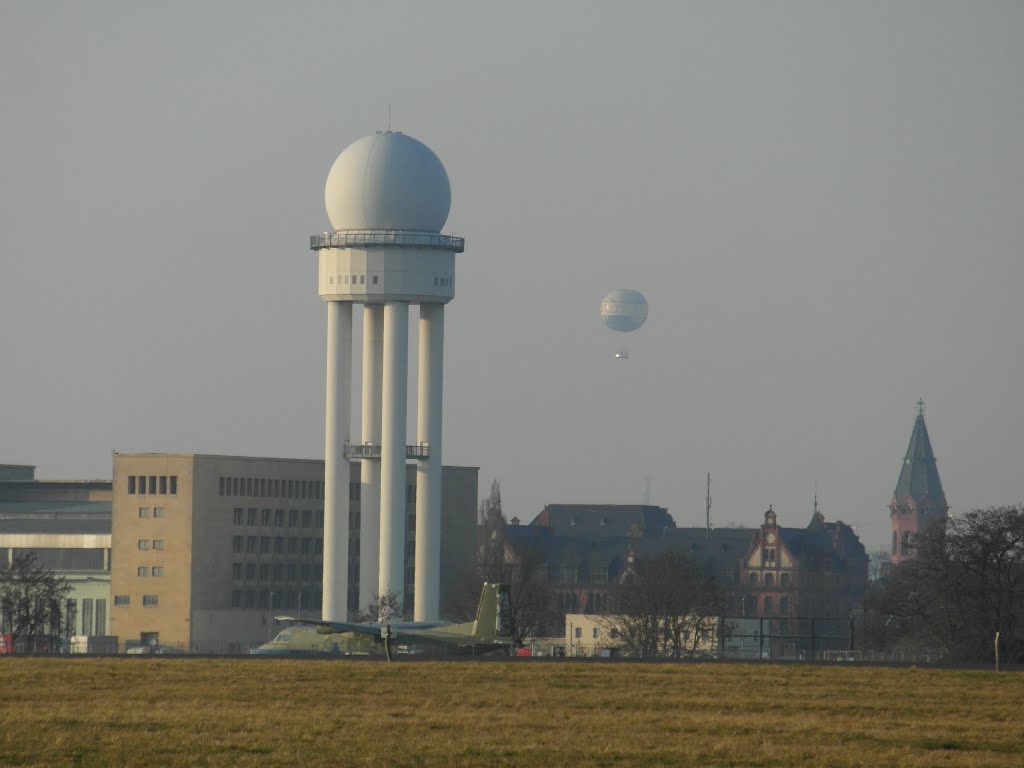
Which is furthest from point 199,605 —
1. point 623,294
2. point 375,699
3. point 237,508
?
point 375,699

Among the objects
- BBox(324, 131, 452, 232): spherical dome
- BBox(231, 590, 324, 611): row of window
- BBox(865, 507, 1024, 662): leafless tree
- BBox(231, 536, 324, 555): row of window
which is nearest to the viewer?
BBox(865, 507, 1024, 662): leafless tree

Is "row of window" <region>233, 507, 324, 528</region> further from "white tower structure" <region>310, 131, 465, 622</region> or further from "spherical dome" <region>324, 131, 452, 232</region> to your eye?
"spherical dome" <region>324, 131, 452, 232</region>

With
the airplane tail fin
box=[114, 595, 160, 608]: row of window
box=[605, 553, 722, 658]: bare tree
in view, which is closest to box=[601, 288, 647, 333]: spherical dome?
box=[605, 553, 722, 658]: bare tree

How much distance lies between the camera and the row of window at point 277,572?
156000 millimetres

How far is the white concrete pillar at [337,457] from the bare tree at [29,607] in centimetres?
1822

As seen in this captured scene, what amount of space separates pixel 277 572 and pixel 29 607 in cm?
2990

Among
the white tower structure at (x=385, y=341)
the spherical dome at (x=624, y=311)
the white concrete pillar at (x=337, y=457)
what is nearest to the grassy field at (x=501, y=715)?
the white tower structure at (x=385, y=341)

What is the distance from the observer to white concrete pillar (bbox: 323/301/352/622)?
140 m

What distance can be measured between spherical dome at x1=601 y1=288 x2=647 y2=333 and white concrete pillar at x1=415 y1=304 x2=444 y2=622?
46.3m

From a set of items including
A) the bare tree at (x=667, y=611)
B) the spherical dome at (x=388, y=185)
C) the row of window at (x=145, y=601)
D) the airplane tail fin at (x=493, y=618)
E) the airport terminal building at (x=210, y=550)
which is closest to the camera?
the airplane tail fin at (x=493, y=618)

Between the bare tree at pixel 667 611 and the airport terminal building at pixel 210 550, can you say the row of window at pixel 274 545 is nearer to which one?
the airport terminal building at pixel 210 550

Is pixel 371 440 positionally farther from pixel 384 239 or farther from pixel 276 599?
pixel 276 599

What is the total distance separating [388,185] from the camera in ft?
449

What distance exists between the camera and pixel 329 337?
140 meters
